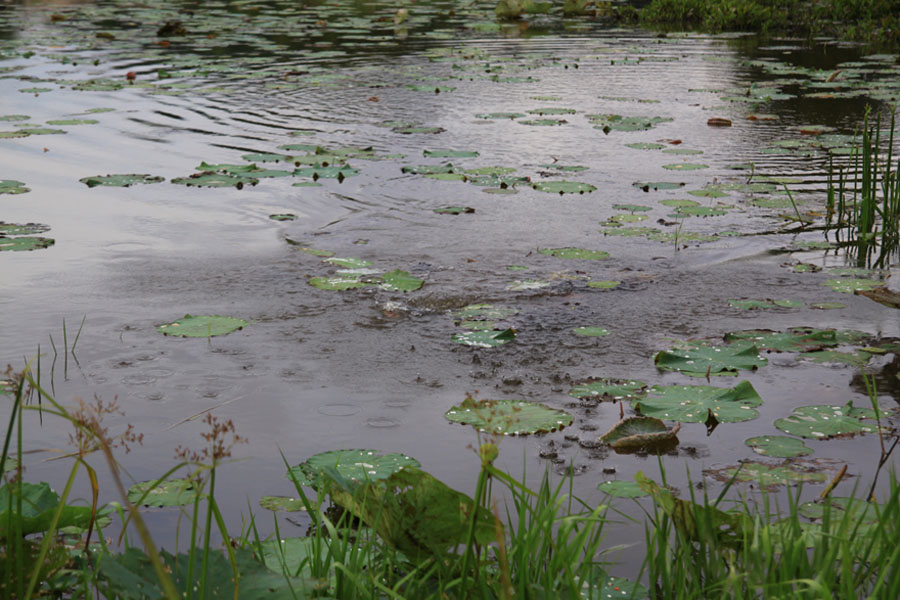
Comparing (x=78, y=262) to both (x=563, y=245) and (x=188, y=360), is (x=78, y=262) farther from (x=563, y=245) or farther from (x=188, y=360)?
(x=563, y=245)

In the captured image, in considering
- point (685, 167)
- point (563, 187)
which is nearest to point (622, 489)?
point (563, 187)

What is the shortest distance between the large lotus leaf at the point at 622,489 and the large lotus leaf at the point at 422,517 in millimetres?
676

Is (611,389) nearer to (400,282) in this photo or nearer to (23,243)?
(400,282)

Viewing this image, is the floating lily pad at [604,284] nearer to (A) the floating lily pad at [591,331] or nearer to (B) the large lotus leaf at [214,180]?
(A) the floating lily pad at [591,331]

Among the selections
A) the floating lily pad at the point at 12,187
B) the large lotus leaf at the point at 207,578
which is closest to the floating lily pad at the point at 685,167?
A: the floating lily pad at the point at 12,187

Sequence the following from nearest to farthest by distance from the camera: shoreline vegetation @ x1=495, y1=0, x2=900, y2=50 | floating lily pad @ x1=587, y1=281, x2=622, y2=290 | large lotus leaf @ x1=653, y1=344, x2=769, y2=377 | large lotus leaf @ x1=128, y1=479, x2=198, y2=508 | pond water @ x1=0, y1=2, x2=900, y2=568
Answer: large lotus leaf @ x1=128, y1=479, x2=198, y2=508 < pond water @ x1=0, y1=2, x2=900, y2=568 < large lotus leaf @ x1=653, y1=344, x2=769, y2=377 < floating lily pad @ x1=587, y1=281, x2=622, y2=290 < shoreline vegetation @ x1=495, y1=0, x2=900, y2=50

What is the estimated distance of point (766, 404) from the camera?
2.76 m

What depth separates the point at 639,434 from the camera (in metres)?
2.54

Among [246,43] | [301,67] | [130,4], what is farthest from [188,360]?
[130,4]

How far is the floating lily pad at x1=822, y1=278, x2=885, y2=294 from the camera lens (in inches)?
143

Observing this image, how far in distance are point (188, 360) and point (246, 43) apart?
9870 mm

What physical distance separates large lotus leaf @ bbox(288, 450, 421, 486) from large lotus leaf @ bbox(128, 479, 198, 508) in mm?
248

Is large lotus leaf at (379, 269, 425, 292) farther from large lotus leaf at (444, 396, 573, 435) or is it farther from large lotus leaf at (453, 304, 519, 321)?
large lotus leaf at (444, 396, 573, 435)

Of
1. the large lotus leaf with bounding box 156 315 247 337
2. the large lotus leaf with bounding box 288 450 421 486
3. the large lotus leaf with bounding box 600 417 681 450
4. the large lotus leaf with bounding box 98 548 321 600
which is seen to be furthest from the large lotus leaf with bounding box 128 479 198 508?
the large lotus leaf with bounding box 600 417 681 450
